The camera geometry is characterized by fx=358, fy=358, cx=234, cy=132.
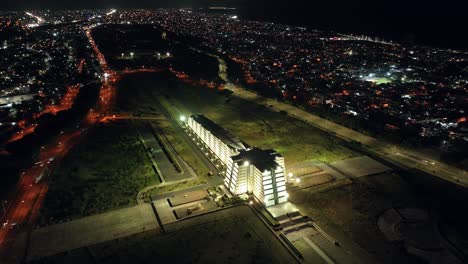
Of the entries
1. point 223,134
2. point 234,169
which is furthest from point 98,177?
point 234,169

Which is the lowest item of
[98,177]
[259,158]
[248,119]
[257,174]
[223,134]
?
[248,119]

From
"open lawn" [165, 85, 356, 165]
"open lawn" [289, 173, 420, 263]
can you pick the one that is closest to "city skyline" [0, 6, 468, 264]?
"open lawn" [289, 173, 420, 263]

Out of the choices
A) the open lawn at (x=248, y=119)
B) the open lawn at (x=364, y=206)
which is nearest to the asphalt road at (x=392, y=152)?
the open lawn at (x=248, y=119)

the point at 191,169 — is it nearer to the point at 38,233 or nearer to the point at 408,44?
the point at 38,233

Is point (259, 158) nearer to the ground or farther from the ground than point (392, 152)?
farther from the ground

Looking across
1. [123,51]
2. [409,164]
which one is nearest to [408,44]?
[123,51]

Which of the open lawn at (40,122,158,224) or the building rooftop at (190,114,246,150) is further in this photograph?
the building rooftop at (190,114,246,150)

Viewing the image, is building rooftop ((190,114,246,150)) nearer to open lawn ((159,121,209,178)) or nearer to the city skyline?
the city skyline

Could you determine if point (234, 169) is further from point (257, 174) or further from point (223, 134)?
point (223, 134)
